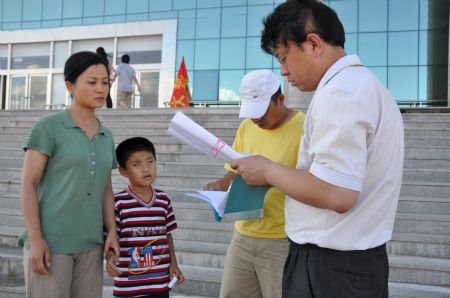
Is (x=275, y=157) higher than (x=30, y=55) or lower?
lower

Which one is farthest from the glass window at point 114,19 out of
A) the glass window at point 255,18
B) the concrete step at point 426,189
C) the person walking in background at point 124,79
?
the concrete step at point 426,189

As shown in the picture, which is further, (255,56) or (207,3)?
(207,3)

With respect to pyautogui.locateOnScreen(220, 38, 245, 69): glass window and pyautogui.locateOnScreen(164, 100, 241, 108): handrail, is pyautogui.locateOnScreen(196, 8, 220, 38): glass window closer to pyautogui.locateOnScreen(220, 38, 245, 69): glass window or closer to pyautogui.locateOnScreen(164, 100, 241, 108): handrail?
pyautogui.locateOnScreen(220, 38, 245, 69): glass window

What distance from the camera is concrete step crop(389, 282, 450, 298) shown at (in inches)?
140

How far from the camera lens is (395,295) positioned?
3.56 m

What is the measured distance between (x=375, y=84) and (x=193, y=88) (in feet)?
65.8

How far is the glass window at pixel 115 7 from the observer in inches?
900

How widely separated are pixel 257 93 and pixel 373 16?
18.9 m

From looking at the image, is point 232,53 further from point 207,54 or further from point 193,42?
point 193,42

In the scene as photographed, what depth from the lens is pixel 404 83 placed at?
62.3 feet

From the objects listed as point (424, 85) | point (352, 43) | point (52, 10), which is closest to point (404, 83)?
point (424, 85)

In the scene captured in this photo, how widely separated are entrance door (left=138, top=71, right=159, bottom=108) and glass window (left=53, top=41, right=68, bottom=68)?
178 inches

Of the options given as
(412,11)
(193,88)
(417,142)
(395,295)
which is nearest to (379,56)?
(412,11)

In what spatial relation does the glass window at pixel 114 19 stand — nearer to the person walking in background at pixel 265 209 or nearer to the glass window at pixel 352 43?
the glass window at pixel 352 43
